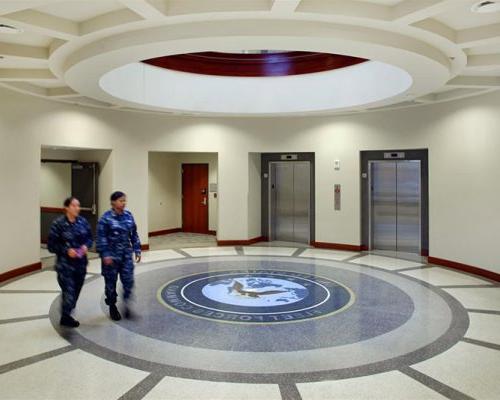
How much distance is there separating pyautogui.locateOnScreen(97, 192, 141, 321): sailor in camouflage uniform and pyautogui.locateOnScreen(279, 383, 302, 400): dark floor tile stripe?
270 centimetres

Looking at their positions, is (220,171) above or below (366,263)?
above

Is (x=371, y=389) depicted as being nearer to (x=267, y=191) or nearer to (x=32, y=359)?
(x=32, y=359)

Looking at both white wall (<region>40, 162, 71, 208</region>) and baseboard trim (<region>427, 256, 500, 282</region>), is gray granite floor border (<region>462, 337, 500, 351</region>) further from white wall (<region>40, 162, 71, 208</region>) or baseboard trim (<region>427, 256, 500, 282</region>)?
white wall (<region>40, 162, 71, 208</region>)

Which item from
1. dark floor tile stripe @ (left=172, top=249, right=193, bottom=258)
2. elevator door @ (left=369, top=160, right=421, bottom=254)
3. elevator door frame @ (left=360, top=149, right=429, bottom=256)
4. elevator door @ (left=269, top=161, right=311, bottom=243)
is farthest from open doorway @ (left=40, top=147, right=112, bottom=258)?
elevator door @ (left=369, top=160, right=421, bottom=254)

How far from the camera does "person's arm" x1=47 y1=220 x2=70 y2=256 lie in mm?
5207

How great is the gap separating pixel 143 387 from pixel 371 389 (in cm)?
208

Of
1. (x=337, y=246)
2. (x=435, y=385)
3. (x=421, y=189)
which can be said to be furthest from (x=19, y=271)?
(x=421, y=189)

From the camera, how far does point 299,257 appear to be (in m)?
10.1

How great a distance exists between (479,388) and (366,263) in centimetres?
550

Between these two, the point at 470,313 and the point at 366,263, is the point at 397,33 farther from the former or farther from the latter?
the point at 366,263

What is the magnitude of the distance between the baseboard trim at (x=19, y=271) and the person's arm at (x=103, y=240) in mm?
3408

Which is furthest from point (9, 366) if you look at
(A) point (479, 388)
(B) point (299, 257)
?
(B) point (299, 257)

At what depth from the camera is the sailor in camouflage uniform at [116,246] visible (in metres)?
5.61

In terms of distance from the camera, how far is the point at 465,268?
28.7ft
